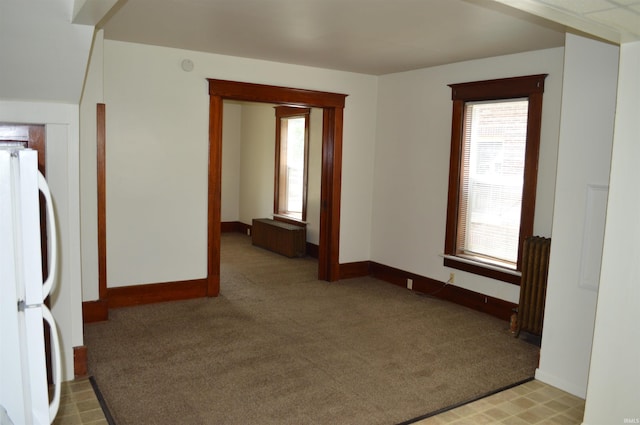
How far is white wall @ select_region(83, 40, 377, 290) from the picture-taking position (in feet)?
15.8

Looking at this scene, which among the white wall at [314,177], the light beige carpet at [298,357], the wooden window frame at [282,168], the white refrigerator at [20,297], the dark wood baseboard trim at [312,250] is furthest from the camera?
the wooden window frame at [282,168]

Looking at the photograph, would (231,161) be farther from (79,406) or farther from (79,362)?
(79,406)

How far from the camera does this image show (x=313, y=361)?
151 inches

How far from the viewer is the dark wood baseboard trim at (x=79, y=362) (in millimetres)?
3412

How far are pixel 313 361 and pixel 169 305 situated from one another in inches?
74.6

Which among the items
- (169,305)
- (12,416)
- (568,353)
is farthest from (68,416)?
(568,353)

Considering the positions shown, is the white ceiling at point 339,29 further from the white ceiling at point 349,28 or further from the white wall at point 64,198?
the white wall at point 64,198

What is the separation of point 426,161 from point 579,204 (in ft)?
8.04

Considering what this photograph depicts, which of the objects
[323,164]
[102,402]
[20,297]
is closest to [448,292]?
[323,164]

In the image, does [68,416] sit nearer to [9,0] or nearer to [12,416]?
[12,416]

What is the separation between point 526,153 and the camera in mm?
4637

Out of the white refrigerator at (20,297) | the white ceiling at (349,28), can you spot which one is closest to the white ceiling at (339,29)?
the white ceiling at (349,28)

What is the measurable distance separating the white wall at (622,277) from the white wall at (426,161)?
187cm

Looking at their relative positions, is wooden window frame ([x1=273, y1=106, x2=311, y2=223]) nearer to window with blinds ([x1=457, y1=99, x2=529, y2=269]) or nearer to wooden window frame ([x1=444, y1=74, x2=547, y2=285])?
wooden window frame ([x1=444, y1=74, x2=547, y2=285])
